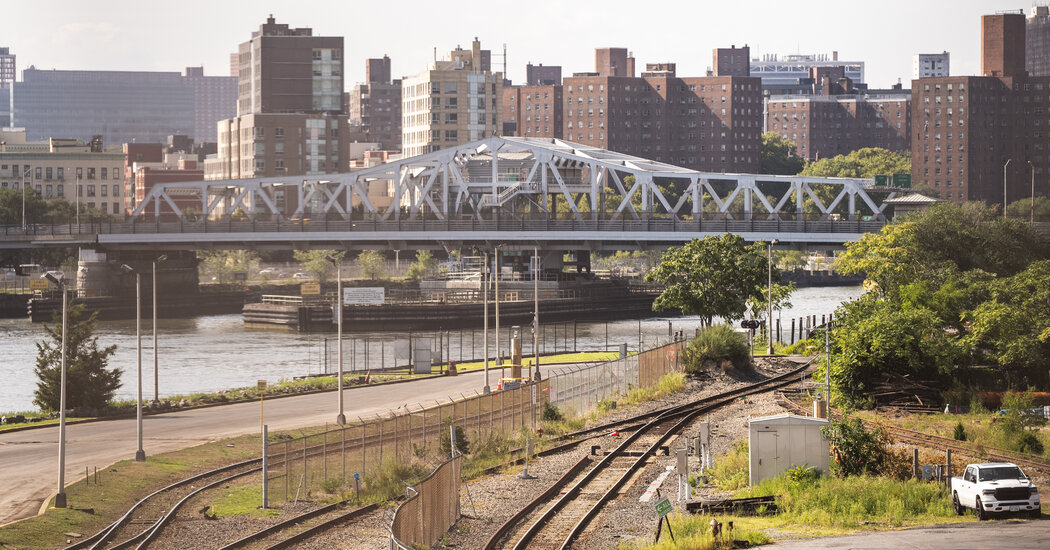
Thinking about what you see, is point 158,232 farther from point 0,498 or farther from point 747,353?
point 0,498

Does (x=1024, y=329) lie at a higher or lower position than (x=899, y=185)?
lower

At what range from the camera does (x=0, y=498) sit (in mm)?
40594

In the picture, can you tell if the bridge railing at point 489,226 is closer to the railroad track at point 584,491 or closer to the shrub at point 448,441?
the railroad track at point 584,491

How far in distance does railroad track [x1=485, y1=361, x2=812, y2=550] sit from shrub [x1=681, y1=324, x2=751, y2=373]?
39.8ft

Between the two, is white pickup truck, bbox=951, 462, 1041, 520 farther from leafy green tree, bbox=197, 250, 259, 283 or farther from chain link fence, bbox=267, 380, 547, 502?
leafy green tree, bbox=197, 250, 259, 283

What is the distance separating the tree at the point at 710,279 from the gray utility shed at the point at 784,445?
43.0 metres

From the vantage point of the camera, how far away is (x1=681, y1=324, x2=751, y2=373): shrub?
71.5m

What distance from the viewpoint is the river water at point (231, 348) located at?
8413cm

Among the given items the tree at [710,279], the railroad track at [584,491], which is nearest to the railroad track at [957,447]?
the railroad track at [584,491]

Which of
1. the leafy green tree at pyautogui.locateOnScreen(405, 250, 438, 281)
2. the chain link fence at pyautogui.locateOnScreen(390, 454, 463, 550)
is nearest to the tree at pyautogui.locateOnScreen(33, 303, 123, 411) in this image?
A: the chain link fence at pyautogui.locateOnScreen(390, 454, 463, 550)

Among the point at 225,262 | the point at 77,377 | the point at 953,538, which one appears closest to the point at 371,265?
the point at 225,262

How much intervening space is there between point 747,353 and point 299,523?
40.6 metres

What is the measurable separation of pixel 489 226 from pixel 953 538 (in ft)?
352

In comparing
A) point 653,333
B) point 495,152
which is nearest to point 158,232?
point 495,152
